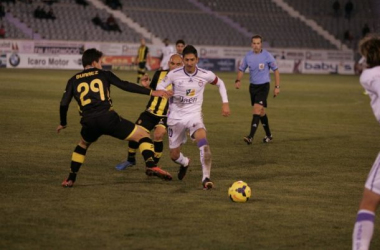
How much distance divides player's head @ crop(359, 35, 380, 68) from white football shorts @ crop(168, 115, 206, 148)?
15.2ft

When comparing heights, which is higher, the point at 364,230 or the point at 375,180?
the point at 375,180

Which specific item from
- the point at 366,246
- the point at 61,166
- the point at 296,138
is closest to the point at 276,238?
the point at 366,246

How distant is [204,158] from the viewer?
34.3ft

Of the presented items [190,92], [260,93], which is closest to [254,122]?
[260,93]

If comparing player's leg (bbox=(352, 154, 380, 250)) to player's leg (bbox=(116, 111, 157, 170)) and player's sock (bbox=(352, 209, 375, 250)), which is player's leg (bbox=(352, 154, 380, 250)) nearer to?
player's sock (bbox=(352, 209, 375, 250))

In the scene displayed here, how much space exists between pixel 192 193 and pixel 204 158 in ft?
1.94

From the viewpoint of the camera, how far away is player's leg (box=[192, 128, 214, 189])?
10.3m

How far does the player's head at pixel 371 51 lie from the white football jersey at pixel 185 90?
4.74 meters

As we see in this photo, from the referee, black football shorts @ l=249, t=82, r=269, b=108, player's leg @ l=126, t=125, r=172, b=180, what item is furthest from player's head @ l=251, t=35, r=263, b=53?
player's leg @ l=126, t=125, r=172, b=180

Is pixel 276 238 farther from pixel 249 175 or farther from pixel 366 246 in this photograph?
pixel 249 175

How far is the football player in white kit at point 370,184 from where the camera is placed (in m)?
6.24

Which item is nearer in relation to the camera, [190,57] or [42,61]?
[190,57]

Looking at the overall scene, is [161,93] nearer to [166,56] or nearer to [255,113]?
[255,113]

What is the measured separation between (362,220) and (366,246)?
0.71ft
